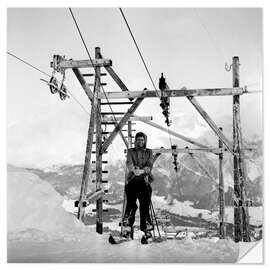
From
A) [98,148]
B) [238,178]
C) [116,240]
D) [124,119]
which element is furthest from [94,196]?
[238,178]

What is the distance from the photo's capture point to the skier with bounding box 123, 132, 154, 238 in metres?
4.89

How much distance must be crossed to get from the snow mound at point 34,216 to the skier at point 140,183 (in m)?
0.72

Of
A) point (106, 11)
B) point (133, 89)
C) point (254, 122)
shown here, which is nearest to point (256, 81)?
point (254, 122)

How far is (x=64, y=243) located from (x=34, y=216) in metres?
0.68

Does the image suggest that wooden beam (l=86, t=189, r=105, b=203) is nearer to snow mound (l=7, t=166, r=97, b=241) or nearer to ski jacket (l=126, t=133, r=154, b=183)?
snow mound (l=7, t=166, r=97, b=241)

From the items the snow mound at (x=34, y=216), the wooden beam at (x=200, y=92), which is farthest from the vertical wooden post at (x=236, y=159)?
the snow mound at (x=34, y=216)

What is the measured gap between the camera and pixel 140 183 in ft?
16.1

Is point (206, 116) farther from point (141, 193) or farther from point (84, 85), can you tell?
point (84, 85)

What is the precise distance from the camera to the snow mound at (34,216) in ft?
16.8

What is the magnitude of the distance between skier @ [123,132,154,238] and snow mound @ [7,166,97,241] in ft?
2.37

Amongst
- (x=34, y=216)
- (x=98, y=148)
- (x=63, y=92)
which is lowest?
(x=34, y=216)

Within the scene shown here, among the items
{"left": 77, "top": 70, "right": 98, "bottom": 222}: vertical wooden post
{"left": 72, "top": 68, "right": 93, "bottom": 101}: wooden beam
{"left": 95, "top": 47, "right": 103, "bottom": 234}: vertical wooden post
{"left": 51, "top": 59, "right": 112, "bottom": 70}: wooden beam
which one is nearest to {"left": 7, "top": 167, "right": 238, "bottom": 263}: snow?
{"left": 77, "top": 70, "right": 98, "bottom": 222}: vertical wooden post
